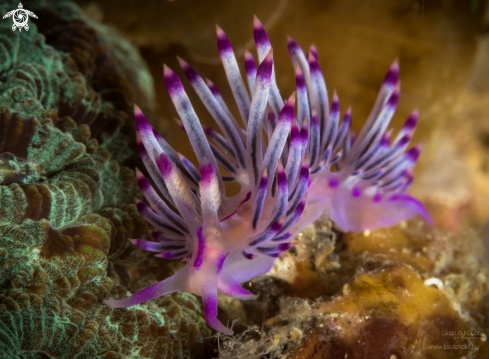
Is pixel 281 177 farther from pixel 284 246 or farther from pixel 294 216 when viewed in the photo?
pixel 284 246

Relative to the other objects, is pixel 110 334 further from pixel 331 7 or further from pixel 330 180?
pixel 331 7

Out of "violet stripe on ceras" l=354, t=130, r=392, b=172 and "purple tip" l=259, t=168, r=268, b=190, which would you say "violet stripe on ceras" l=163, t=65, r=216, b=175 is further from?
"violet stripe on ceras" l=354, t=130, r=392, b=172

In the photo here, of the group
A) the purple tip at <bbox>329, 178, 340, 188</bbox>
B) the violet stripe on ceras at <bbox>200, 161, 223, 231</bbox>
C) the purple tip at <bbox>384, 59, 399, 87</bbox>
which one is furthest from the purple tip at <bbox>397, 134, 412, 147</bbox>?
the violet stripe on ceras at <bbox>200, 161, 223, 231</bbox>

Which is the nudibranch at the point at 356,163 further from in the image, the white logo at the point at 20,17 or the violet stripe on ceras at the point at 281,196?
the white logo at the point at 20,17

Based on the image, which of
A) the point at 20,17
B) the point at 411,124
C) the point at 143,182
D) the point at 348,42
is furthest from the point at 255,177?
the point at 20,17

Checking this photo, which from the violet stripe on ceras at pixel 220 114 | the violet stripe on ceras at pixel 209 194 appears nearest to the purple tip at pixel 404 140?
the violet stripe on ceras at pixel 220 114

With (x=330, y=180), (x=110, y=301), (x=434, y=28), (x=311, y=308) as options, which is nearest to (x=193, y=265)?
(x=110, y=301)
